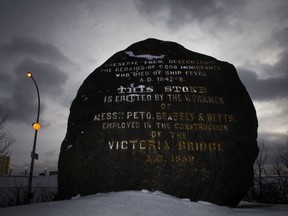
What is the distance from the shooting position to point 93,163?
503 cm

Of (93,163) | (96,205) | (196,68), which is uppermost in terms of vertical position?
(196,68)

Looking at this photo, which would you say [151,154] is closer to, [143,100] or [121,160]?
[121,160]

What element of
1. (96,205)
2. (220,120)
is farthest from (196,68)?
(96,205)

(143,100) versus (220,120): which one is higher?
(143,100)

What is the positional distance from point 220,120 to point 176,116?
933 millimetres

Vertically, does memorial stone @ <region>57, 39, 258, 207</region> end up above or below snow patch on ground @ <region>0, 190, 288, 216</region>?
above

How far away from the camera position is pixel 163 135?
201 inches

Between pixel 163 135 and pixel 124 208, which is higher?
pixel 163 135

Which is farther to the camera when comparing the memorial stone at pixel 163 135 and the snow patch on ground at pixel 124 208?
the memorial stone at pixel 163 135

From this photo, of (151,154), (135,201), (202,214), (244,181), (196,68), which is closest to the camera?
(202,214)

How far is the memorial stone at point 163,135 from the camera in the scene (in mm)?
4875

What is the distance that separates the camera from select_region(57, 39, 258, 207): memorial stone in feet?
16.0

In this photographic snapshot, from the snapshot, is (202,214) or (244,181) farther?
(244,181)

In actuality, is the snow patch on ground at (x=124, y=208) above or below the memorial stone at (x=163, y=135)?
below
